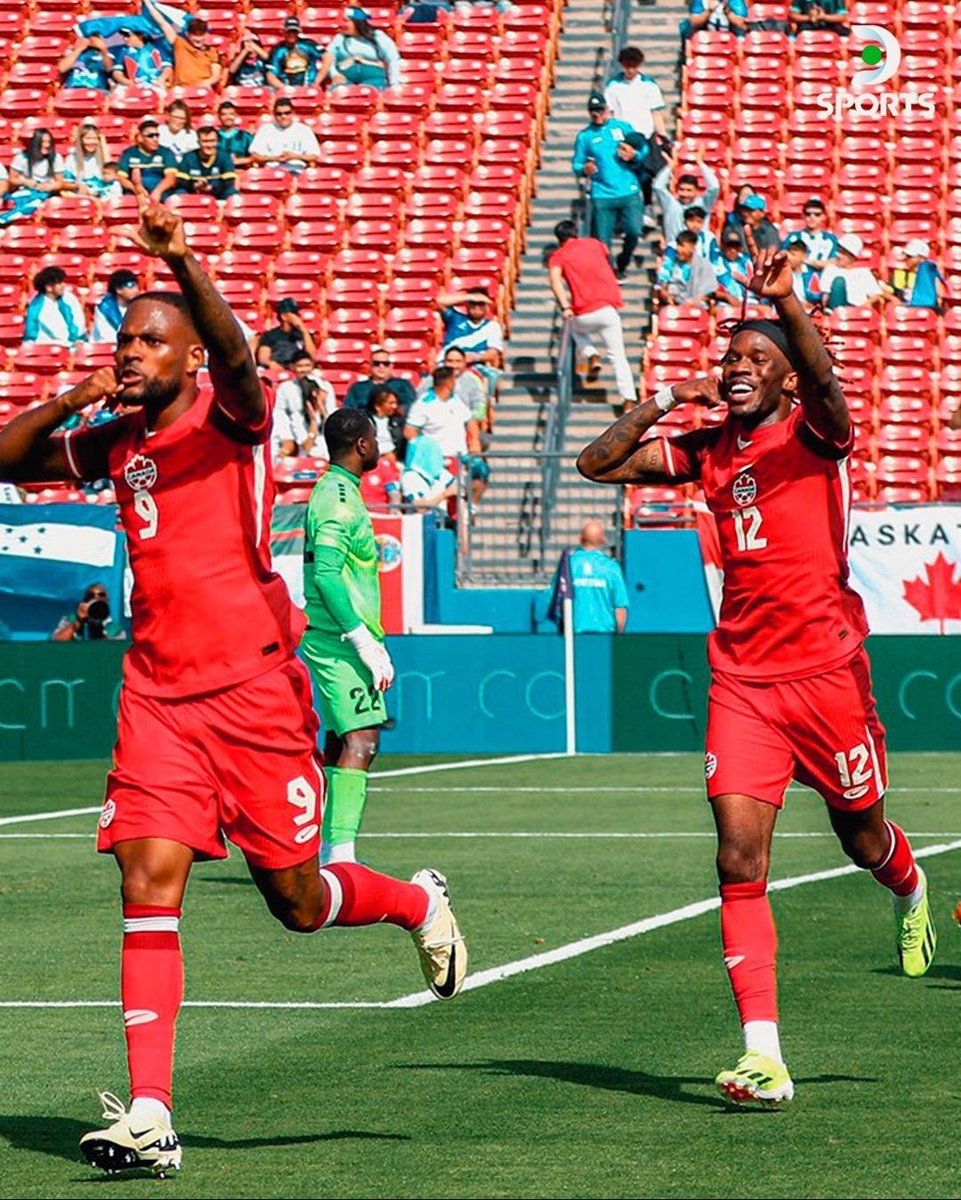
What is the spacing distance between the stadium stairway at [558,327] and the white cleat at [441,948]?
16183 millimetres

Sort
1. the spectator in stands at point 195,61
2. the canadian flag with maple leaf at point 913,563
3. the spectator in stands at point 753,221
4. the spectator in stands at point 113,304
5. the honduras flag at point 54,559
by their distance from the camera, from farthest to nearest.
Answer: the spectator in stands at point 195,61
the spectator in stands at point 113,304
the spectator in stands at point 753,221
the honduras flag at point 54,559
the canadian flag with maple leaf at point 913,563

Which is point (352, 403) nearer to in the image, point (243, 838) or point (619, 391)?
point (619, 391)

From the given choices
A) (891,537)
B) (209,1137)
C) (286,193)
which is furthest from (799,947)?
(286,193)

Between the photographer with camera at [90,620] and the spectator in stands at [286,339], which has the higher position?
the spectator in stands at [286,339]

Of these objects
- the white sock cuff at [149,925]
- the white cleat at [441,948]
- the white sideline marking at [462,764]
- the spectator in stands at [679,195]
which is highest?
the spectator in stands at [679,195]

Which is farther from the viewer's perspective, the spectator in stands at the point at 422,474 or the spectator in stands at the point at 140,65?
the spectator in stands at the point at 140,65

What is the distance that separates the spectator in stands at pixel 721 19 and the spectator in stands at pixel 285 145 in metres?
4.79

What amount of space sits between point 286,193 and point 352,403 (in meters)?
5.03

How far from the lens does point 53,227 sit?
96.1 ft

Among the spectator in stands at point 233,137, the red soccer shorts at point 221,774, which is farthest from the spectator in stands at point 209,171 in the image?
the red soccer shorts at point 221,774

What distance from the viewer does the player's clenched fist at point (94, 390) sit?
6.37 m

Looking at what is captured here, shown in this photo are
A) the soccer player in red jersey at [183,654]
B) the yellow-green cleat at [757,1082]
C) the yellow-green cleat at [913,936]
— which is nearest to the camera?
the soccer player in red jersey at [183,654]

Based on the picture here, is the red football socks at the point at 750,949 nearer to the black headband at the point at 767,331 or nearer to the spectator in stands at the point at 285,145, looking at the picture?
the black headband at the point at 767,331

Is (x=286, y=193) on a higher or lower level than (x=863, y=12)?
lower
